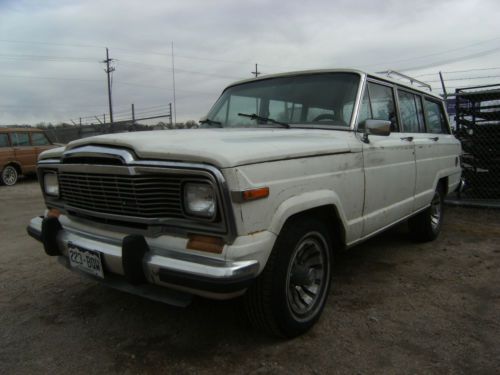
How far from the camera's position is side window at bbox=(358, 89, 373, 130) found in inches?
132

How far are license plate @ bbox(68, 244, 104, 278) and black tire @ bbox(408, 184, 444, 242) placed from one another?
Result: 12.3ft

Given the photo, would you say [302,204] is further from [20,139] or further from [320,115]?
[20,139]

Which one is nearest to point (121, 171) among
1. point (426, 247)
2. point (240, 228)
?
point (240, 228)

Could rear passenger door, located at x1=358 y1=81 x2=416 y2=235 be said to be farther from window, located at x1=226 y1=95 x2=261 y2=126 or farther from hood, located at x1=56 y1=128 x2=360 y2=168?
window, located at x1=226 y1=95 x2=261 y2=126

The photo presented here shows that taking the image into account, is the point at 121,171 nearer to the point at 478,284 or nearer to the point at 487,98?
the point at 478,284

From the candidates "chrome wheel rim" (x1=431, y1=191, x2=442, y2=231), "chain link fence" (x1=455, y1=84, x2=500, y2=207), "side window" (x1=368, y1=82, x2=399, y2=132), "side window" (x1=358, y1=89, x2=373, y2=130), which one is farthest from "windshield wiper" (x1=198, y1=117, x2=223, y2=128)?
"chain link fence" (x1=455, y1=84, x2=500, y2=207)

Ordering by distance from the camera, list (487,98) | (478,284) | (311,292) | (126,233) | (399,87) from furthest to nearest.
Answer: (487,98), (399,87), (478,284), (311,292), (126,233)

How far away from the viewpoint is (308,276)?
Result: 2.73 metres

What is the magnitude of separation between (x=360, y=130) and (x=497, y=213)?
4.79m

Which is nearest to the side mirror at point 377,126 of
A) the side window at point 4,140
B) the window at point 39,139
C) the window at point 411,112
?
the window at point 411,112

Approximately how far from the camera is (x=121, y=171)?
7.66 ft

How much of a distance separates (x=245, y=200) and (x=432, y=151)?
3.32 m

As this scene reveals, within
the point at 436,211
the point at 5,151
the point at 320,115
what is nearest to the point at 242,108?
the point at 320,115

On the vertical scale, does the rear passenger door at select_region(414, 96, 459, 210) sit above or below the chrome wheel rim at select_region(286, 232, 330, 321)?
above
